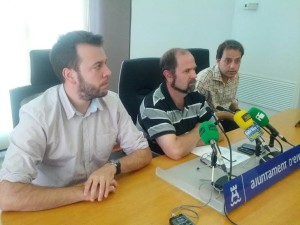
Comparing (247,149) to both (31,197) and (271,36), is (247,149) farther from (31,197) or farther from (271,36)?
(271,36)

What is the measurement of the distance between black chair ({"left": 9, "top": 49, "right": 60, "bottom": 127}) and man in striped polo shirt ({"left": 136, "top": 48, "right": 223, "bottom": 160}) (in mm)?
525

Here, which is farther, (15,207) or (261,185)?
(261,185)

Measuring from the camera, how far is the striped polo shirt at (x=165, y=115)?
5.10 feet

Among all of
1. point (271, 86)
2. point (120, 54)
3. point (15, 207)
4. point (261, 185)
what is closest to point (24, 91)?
→ point (15, 207)

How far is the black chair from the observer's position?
4.62 feet

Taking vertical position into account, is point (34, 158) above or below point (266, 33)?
below

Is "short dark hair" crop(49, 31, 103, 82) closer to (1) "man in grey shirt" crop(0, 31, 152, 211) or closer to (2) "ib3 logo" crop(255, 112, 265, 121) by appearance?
(1) "man in grey shirt" crop(0, 31, 152, 211)

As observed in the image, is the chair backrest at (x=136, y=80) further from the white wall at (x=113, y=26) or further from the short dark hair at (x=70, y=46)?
the white wall at (x=113, y=26)

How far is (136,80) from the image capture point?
72.2 inches

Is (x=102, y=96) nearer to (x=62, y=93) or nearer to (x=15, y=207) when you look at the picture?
(x=62, y=93)

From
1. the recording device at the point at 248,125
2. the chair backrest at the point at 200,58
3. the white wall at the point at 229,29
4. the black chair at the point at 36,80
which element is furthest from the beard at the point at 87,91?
the white wall at the point at 229,29

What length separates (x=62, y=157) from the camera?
4.15 feet

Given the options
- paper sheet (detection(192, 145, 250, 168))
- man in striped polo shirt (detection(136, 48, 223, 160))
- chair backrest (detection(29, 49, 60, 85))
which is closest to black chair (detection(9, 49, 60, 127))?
chair backrest (detection(29, 49, 60, 85))

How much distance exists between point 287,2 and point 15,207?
3.35m
